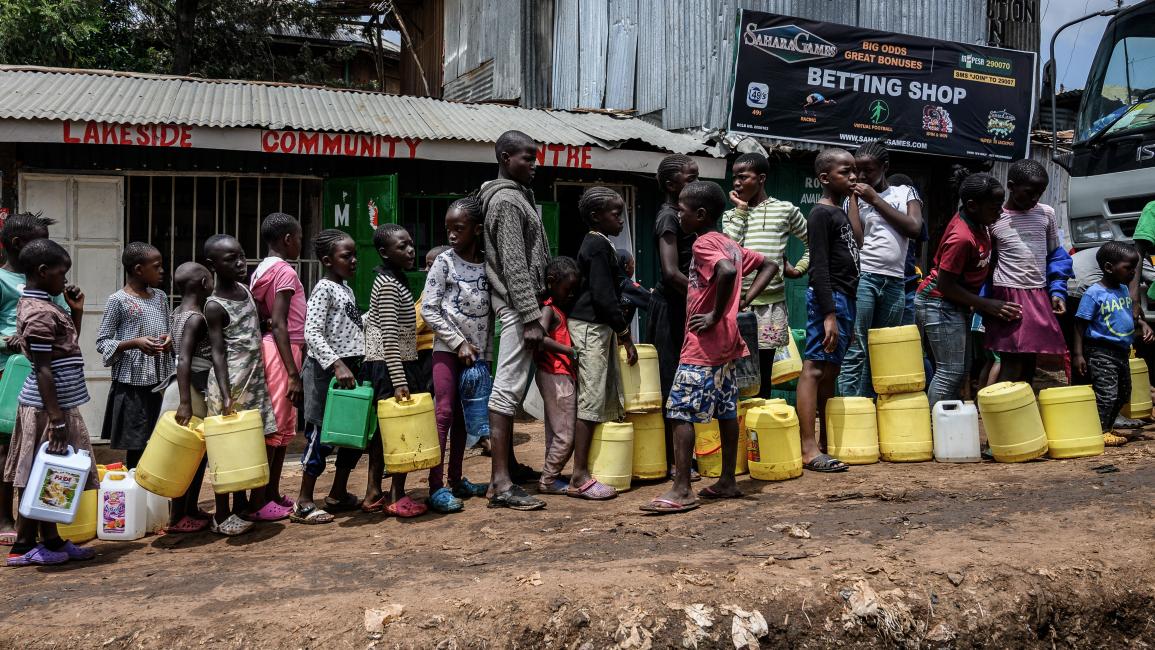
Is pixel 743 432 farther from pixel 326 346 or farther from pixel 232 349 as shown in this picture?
pixel 232 349

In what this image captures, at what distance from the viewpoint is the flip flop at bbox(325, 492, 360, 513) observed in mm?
5211

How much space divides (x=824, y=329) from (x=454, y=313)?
2.09m

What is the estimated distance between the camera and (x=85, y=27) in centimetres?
1476

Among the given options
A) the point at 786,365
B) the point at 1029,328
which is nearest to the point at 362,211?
the point at 786,365

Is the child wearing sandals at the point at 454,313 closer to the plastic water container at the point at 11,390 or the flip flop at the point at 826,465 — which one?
the plastic water container at the point at 11,390

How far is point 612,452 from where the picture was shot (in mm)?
5234

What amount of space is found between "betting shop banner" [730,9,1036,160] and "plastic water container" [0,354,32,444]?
7138 mm

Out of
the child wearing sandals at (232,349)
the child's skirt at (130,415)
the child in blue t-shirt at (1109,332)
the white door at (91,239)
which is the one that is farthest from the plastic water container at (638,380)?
the white door at (91,239)

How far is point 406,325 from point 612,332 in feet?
3.60

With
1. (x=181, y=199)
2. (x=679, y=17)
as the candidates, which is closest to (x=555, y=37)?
(x=679, y=17)

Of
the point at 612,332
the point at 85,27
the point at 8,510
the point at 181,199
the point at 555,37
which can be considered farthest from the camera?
the point at 85,27

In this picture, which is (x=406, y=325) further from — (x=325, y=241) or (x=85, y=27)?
(x=85, y=27)

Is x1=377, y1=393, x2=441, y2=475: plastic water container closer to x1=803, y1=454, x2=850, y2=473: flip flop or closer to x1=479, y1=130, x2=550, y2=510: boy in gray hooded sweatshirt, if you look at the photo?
x1=479, y1=130, x2=550, y2=510: boy in gray hooded sweatshirt

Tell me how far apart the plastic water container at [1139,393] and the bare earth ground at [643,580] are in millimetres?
1945
